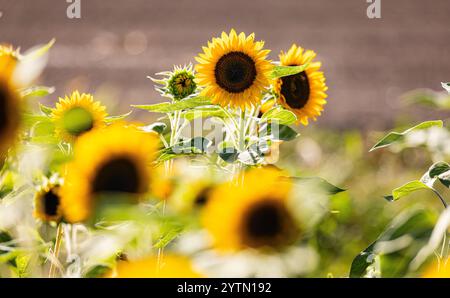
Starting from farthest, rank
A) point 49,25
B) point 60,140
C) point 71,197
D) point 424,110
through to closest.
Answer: point 49,25 < point 424,110 < point 60,140 < point 71,197

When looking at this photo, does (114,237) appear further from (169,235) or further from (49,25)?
(49,25)

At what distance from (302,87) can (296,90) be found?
0.02m

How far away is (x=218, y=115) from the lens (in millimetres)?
725

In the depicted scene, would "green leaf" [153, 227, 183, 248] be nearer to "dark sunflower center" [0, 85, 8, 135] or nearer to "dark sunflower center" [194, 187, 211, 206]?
"dark sunflower center" [194, 187, 211, 206]

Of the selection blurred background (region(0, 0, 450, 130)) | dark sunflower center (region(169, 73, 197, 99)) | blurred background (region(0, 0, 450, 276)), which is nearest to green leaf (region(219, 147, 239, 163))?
dark sunflower center (region(169, 73, 197, 99))

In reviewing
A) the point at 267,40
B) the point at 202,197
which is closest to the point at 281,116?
the point at 202,197

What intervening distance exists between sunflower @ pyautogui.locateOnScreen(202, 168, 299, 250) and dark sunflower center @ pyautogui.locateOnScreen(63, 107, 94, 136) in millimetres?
254

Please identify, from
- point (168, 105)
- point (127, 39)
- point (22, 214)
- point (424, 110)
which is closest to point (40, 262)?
point (22, 214)

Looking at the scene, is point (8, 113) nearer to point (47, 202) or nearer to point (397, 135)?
point (47, 202)

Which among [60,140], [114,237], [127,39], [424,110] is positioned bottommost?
[114,237]

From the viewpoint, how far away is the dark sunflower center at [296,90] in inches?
30.0

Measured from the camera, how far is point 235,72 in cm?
72

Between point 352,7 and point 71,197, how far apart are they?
364 centimetres

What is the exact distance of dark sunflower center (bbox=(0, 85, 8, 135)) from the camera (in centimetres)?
54
